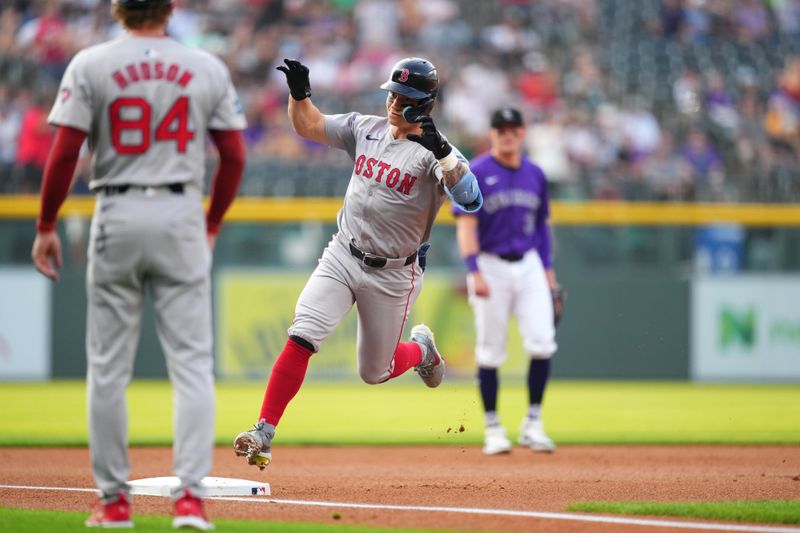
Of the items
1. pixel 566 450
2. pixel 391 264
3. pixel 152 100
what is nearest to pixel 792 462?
pixel 566 450

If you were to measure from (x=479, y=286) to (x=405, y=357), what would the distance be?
1.42 meters

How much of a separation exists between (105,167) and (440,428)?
6462 mm

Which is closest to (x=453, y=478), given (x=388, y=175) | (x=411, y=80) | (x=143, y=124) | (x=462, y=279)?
(x=388, y=175)

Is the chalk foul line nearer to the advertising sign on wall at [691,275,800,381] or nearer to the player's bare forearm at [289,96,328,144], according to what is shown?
the player's bare forearm at [289,96,328,144]

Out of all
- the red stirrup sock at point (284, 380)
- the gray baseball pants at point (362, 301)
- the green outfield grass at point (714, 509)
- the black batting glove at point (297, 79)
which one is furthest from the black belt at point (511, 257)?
the green outfield grass at point (714, 509)

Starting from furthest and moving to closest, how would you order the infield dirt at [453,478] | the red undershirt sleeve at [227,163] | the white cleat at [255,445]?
the white cleat at [255,445] → the infield dirt at [453,478] → the red undershirt sleeve at [227,163]

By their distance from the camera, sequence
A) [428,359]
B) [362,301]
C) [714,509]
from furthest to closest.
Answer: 1. [428,359]
2. [362,301]
3. [714,509]

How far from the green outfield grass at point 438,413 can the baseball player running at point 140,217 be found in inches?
187

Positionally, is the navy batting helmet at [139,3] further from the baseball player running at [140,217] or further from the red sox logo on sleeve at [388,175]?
the red sox logo on sleeve at [388,175]

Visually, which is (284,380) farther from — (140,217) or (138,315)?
(140,217)

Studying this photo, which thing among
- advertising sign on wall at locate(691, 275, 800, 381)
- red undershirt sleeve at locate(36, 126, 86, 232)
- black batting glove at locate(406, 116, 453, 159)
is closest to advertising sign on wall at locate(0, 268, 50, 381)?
advertising sign on wall at locate(691, 275, 800, 381)

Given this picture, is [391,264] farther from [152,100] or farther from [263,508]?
[152,100]

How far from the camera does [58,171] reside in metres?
Result: 4.52

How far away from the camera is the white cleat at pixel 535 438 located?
8.49 metres
